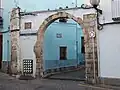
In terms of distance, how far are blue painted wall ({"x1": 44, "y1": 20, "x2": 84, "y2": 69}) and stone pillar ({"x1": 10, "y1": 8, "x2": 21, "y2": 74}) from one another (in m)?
2.10

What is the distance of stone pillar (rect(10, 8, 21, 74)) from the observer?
19.4 m

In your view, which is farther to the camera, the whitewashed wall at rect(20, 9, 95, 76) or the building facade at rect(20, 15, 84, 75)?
the building facade at rect(20, 15, 84, 75)

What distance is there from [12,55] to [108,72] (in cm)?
741

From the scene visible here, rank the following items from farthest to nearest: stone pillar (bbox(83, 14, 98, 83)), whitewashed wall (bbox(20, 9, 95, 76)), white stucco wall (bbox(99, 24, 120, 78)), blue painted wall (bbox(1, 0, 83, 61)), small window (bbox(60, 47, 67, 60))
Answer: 1. small window (bbox(60, 47, 67, 60))
2. blue painted wall (bbox(1, 0, 83, 61))
3. whitewashed wall (bbox(20, 9, 95, 76))
4. stone pillar (bbox(83, 14, 98, 83))
5. white stucco wall (bbox(99, 24, 120, 78))

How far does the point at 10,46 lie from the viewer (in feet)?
67.7

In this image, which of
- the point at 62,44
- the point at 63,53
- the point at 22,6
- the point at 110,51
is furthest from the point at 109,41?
the point at 63,53

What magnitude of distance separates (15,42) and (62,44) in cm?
432

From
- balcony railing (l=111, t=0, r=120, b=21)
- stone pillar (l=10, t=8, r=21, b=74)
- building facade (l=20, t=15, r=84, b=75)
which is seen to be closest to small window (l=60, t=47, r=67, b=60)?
building facade (l=20, t=15, r=84, b=75)

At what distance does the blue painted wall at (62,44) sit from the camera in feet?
69.1

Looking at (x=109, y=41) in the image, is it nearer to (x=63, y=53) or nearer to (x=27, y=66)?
(x=27, y=66)

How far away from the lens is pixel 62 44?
2253 centimetres

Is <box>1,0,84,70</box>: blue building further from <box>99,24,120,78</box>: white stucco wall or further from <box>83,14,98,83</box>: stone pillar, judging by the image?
<box>99,24,120,78</box>: white stucco wall

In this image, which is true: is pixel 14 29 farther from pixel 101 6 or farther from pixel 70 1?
pixel 101 6

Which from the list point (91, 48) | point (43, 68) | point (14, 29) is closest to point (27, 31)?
point (14, 29)
